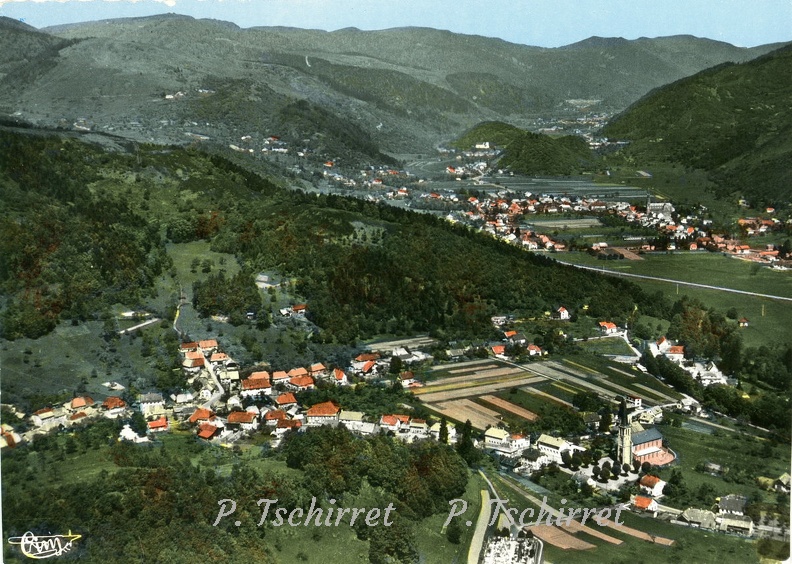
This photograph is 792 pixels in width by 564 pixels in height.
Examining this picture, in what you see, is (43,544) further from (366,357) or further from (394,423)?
(366,357)

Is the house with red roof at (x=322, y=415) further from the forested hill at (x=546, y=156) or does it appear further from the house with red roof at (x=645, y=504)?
the forested hill at (x=546, y=156)

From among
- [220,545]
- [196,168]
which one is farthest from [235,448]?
[196,168]

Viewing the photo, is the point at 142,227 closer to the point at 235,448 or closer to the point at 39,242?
the point at 39,242

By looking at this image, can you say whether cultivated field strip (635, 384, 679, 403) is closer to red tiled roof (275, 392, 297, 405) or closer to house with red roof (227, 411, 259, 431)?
red tiled roof (275, 392, 297, 405)

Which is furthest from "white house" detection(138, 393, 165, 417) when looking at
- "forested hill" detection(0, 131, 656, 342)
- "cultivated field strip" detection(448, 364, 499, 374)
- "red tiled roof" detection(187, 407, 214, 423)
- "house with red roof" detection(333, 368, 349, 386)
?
"cultivated field strip" detection(448, 364, 499, 374)

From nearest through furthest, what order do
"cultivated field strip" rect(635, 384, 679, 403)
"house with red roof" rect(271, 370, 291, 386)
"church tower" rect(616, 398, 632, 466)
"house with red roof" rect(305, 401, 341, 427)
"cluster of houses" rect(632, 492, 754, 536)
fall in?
"cluster of houses" rect(632, 492, 754, 536), "church tower" rect(616, 398, 632, 466), "house with red roof" rect(305, 401, 341, 427), "house with red roof" rect(271, 370, 291, 386), "cultivated field strip" rect(635, 384, 679, 403)

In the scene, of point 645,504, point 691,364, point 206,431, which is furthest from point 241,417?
point 691,364

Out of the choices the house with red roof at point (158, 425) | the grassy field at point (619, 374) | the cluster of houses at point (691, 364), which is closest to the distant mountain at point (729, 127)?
the cluster of houses at point (691, 364)
